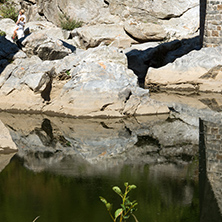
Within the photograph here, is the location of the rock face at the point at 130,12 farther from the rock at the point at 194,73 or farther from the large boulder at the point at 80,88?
the large boulder at the point at 80,88

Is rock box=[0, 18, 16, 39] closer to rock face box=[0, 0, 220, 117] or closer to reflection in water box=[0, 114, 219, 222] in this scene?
rock face box=[0, 0, 220, 117]

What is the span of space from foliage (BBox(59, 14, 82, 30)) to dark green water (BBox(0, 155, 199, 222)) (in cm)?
1536

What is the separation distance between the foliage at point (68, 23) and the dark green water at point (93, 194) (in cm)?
1536

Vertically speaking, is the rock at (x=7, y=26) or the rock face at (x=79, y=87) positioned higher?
the rock at (x=7, y=26)

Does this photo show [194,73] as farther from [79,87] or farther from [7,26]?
[7,26]

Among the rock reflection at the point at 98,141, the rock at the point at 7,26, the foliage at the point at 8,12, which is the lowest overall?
the rock reflection at the point at 98,141

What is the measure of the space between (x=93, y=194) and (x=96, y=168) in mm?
1426

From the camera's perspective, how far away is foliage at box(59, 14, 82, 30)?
76.7 feet

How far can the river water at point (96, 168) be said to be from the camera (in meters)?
6.84

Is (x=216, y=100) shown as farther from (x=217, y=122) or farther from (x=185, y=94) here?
(x=217, y=122)

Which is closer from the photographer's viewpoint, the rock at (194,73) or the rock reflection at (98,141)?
the rock reflection at (98,141)

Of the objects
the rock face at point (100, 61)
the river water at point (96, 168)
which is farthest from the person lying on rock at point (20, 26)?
Answer: the river water at point (96, 168)

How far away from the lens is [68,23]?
23.5 metres

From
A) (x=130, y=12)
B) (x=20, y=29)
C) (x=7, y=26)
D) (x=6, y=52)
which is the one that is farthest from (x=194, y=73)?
(x=7, y=26)
